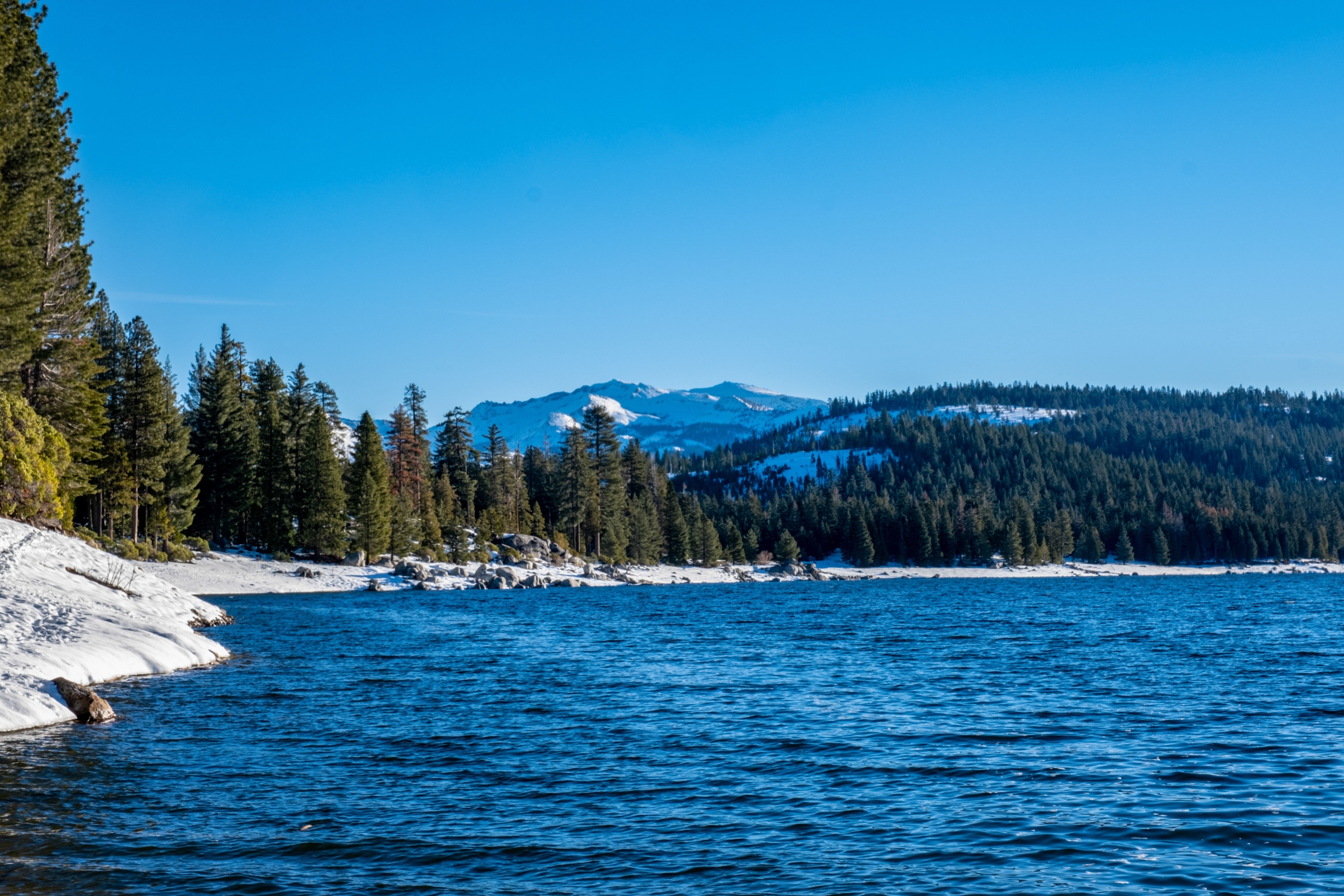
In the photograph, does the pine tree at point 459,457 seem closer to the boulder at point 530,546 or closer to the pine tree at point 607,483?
the boulder at point 530,546

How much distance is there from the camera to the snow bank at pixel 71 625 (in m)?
18.8

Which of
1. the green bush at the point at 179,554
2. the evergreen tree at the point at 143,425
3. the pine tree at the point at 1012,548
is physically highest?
the evergreen tree at the point at 143,425

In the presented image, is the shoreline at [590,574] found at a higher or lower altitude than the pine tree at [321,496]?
lower

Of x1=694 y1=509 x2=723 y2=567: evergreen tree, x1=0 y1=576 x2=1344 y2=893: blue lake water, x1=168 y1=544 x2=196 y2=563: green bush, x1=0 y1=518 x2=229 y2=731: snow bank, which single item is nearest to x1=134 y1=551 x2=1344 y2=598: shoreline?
x1=168 y1=544 x2=196 y2=563: green bush

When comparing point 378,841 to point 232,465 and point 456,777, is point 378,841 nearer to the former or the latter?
point 456,777

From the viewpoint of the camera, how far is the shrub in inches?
1385

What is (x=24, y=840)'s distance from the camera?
37.2ft

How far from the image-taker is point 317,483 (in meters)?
83.6

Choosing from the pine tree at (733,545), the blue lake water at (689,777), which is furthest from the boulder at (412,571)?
the pine tree at (733,545)

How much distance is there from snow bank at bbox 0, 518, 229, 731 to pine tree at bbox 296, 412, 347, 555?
4848 centimetres

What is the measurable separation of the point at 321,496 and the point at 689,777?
75317 millimetres

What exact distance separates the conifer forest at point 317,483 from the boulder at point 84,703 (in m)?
20.6

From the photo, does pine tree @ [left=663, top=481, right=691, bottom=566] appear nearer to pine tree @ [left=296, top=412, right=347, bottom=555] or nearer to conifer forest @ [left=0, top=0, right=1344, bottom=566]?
conifer forest @ [left=0, top=0, right=1344, bottom=566]

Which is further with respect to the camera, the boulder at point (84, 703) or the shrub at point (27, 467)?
the shrub at point (27, 467)
